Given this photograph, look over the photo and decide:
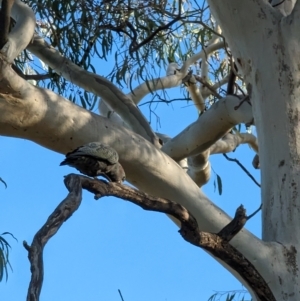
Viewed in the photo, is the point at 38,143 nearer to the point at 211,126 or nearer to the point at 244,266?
the point at 244,266

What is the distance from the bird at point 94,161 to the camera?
146cm

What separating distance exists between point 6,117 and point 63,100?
186 millimetres

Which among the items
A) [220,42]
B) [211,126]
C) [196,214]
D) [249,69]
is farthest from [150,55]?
[196,214]

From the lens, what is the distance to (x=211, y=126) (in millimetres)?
2670

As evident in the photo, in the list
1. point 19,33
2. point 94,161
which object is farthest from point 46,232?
point 19,33

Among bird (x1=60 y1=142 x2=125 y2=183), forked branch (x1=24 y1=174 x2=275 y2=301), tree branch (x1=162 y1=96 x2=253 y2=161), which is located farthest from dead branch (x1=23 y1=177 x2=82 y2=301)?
tree branch (x1=162 y1=96 x2=253 y2=161)

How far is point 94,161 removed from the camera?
1.46 metres

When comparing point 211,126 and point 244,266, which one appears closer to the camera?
point 244,266

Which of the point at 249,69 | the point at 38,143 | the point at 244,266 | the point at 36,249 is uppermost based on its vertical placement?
the point at 249,69

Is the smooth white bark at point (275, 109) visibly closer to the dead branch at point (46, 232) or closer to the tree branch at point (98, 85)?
the tree branch at point (98, 85)

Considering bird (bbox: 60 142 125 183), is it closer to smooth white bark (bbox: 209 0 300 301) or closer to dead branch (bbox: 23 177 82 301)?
dead branch (bbox: 23 177 82 301)

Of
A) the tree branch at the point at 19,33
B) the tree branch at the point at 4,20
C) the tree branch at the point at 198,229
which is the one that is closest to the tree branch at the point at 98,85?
the tree branch at the point at 19,33

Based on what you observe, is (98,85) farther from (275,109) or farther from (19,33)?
(275,109)

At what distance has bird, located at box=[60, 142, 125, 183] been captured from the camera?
4.77ft
